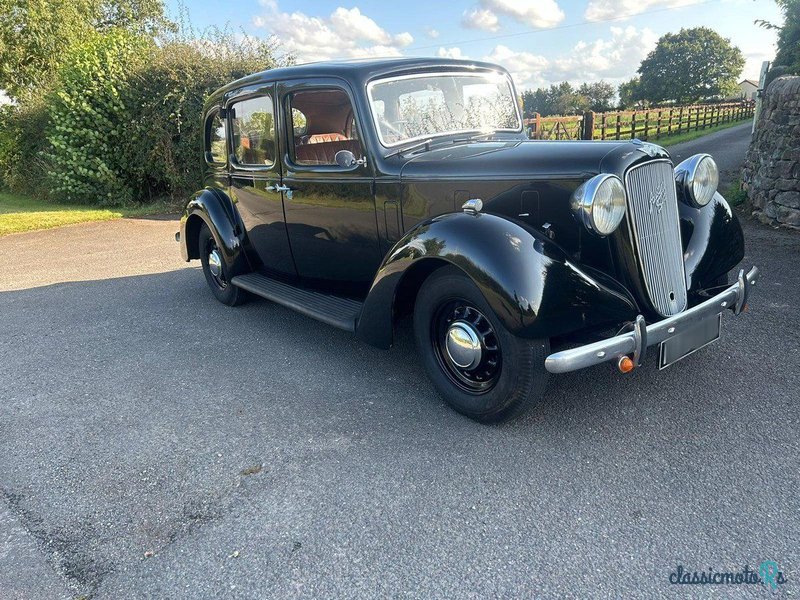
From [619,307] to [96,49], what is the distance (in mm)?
13374

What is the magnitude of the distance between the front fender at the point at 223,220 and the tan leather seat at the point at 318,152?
1106mm

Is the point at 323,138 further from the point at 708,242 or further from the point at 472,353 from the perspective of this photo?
the point at 708,242

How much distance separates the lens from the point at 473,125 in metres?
4.03

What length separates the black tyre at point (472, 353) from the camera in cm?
280

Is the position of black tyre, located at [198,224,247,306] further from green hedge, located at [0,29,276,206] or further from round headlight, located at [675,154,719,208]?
green hedge, located at [0,29,276,206]

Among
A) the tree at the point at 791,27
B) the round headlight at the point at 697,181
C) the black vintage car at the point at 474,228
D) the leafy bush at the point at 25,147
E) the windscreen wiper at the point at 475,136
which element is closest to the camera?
the black vintage car at the point at 474,228

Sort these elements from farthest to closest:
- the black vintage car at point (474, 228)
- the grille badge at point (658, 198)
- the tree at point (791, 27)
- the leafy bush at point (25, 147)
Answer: the leafy bush at point (25, 147), the tree at point (791, 27), the grille badge at point (658, 198), the black vintage car at point (474, 228)

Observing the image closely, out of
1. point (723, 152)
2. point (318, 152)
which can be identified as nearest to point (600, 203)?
point (318, 152)

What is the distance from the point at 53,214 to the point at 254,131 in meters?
9.10

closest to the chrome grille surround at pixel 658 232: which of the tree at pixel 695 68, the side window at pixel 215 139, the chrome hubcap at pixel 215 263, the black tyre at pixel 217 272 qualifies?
the black tyre at pixel 217 272

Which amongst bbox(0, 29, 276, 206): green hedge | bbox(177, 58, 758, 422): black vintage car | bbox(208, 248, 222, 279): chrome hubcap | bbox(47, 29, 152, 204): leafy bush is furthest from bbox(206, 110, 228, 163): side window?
bbox(47, 29, 152, 204): leafy bush

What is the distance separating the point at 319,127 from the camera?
417 cm

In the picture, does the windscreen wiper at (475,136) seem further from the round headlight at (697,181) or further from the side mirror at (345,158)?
the round headlight at (697,181)

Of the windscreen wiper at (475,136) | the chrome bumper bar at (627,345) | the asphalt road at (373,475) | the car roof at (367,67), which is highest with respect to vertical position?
the car roof at (367,67)
